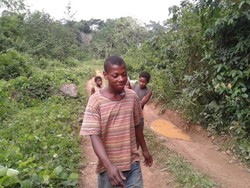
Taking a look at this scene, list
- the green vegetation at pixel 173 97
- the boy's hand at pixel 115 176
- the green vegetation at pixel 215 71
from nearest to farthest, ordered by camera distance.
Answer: the boy's hand at pixel 115 176 < the green vegetation at pixel 173 97 < the green vegetation at pixel 215 71

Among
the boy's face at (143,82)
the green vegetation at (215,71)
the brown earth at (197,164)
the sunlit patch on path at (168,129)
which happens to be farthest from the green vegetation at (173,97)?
the boy's face at (143,82)

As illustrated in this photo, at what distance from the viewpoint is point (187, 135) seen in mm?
7223

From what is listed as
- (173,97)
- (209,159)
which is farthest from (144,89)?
(173,97)

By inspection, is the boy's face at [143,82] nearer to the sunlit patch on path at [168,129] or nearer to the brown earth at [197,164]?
the brown earth at [197,164]

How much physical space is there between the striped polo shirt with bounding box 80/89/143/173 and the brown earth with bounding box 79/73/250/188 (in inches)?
91.1

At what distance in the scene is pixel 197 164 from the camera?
5254mm

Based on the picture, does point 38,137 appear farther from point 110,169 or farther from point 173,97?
point 173,97

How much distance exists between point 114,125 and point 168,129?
5.65m

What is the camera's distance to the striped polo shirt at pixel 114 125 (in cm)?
206

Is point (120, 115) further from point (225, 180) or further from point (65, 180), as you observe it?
point (225, 180)

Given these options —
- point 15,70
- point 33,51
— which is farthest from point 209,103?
point 33,51

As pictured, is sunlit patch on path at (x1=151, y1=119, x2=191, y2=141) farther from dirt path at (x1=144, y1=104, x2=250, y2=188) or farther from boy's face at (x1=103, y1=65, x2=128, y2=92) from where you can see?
boy's face at (x1=103, y1=65, x2=128, y2=92)

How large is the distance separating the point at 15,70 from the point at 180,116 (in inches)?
313

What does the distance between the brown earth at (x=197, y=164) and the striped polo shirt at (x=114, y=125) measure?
7.59 ft
